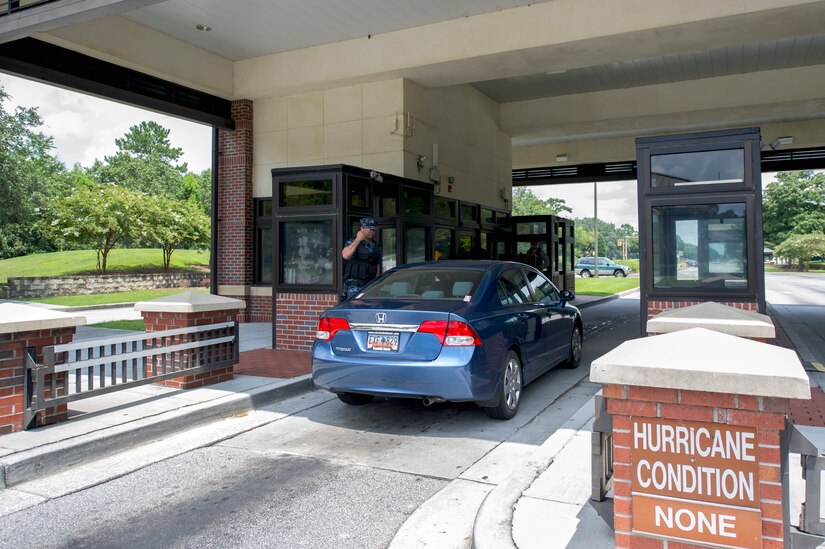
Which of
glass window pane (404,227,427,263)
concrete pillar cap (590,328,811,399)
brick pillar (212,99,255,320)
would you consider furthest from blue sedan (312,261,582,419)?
brick pillar (212,99,255,320)

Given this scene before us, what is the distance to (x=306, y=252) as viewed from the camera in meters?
9.98

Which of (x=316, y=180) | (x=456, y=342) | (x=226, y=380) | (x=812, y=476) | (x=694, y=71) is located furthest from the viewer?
(x=694, y=71)

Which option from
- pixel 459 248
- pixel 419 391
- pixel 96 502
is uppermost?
pixel 459 248

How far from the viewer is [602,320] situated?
15.8m

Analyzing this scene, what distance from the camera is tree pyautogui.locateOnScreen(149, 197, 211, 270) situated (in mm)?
35991

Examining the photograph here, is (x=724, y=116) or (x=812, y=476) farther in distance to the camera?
(x=724, y=116)

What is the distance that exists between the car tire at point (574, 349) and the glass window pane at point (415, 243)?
4.09m

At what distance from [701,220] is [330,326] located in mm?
4378

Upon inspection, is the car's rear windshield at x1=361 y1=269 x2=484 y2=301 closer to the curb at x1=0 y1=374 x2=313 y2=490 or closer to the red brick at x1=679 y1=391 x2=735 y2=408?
the curb at x1=0 y1=374 x2=313 y2=490

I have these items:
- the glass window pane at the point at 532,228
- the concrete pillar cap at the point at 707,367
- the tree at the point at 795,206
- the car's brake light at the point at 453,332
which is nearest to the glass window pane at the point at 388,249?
the car's brake light at the point at 453,332

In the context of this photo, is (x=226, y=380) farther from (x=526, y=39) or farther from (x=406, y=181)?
(x=526, y=39)

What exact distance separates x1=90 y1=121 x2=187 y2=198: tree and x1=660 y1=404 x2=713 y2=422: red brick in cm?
5944

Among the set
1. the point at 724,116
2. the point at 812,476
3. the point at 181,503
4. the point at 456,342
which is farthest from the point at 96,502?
the point at 724,116

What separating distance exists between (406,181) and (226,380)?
5.88 metres
